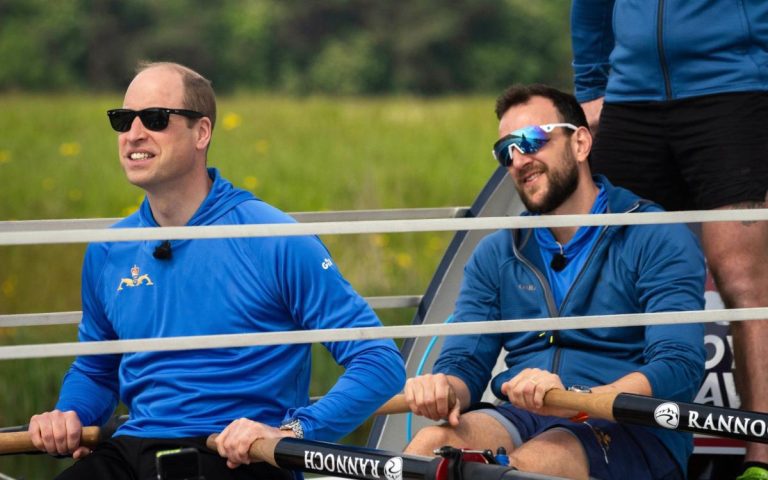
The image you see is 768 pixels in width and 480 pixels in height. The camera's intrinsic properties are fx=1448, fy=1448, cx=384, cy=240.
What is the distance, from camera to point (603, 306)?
12.2 ft

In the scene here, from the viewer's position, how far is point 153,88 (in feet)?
11.2

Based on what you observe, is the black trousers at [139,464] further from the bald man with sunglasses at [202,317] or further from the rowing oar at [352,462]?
the rowing oar at [352,462]

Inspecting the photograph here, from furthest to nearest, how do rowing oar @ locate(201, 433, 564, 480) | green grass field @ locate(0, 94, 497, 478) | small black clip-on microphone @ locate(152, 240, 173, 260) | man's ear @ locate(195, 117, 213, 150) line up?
green grass field @ locate(0, 94, 497, 478)
man's ear @ locate(195, 117, 213, 150)
small black clip-on microphone @ locate(152, 240, 173, 260)
rowing oar @ locate(201, 433, 564, 480)

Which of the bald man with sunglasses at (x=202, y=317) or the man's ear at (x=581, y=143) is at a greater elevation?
the man's ear at (x=581, y=143)

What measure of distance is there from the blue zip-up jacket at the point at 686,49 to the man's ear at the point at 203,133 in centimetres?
133

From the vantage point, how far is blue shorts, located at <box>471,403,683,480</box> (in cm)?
347

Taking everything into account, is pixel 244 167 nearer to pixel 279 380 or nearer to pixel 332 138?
pixel 332 138

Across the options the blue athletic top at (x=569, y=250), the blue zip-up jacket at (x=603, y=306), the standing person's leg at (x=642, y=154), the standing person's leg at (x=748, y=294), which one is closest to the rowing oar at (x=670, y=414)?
the blue zip-up jacket at (x=603, y=306)

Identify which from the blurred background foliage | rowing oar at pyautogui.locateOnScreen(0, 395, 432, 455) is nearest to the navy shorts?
rowing oar at pyautogui.locateOnScreen(0, 395, 432, 455)

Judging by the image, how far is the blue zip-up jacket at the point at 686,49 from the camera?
13.0ft

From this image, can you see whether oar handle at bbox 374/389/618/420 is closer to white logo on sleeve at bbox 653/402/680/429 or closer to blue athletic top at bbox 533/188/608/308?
white logo on sleeve at bbox 653/402/680/429

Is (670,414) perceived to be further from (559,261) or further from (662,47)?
(662,47)

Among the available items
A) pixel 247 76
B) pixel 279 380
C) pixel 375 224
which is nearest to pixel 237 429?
pixel 279 380

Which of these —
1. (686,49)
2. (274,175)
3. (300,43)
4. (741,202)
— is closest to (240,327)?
(741,202)
